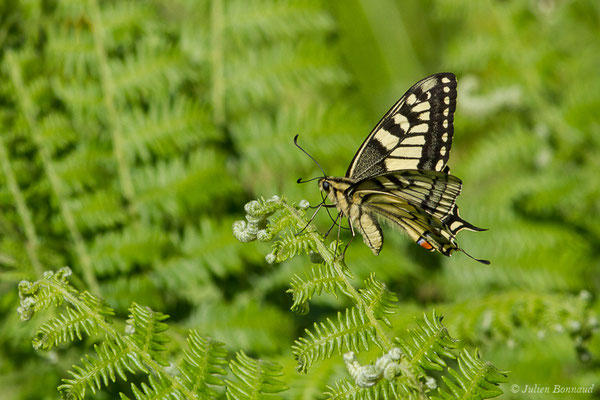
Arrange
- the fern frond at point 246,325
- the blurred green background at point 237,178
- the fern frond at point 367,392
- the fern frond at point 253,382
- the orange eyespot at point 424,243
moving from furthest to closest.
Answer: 1. the fern frond at point 246,325
2. the blurred green background at point 237,178
3. the orange eyespot at point 424,243
4. the fern frond at point 253,382
5. the fern frond at point 367,392

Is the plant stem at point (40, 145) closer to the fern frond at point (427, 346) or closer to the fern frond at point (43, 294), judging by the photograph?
the fern frond at point (43, 294)

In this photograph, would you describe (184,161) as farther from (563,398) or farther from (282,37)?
(563,398)

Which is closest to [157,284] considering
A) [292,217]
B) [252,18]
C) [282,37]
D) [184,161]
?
[184,161]

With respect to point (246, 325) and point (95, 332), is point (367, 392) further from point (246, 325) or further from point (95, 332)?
point (246, 325)

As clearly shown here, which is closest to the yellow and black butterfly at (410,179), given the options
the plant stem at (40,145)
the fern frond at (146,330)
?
the fern frond at (146,330)

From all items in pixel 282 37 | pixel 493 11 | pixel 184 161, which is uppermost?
pixel 493 11

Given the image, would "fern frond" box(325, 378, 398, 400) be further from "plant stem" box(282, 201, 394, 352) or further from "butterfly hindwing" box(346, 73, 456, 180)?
"butterfly hindwing" box(346, 73, 456, 180)
